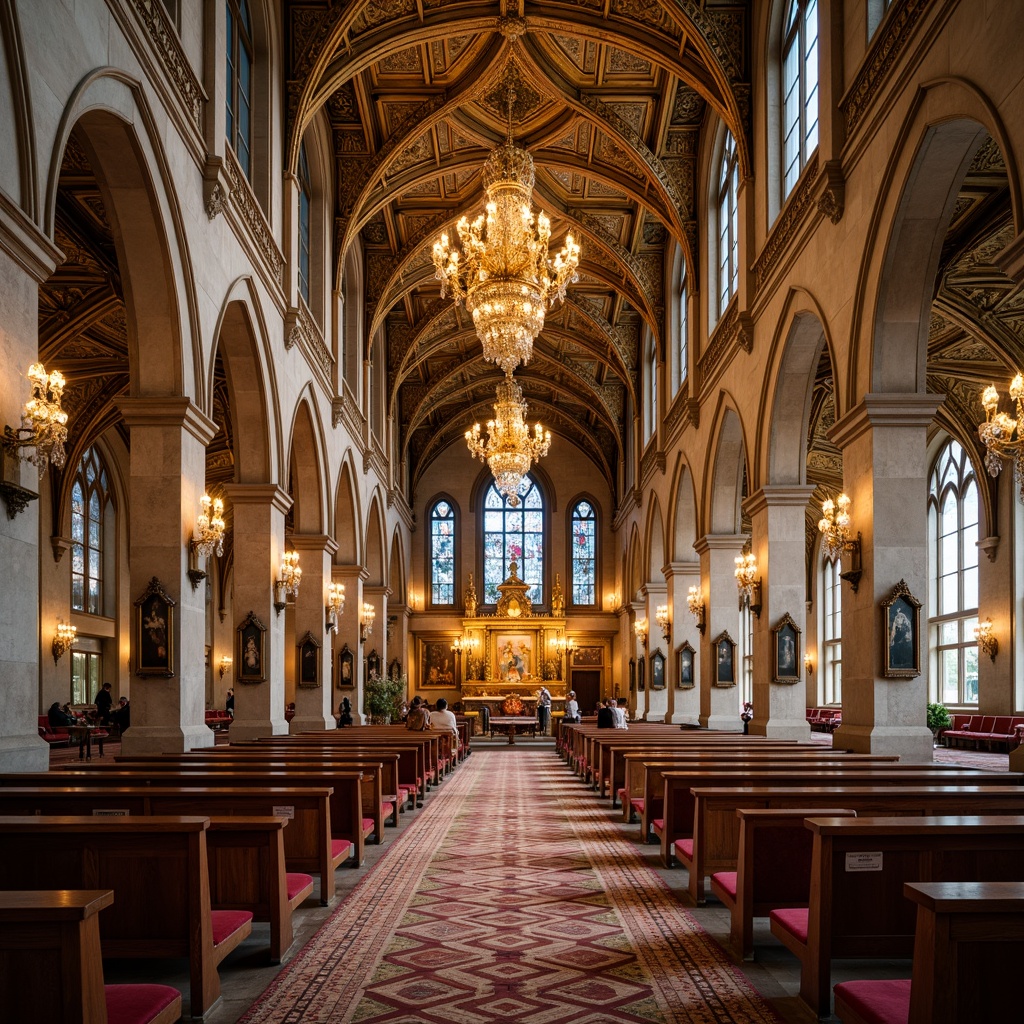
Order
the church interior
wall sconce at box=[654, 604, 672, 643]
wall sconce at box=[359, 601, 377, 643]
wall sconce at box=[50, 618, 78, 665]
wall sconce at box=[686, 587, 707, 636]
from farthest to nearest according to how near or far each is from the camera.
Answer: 1. wall sconce at box=[50, 618, 78, 665]
2. wall sconce at box=[359, 601, 377, 643]
3. wall sconce at box=[654, 604, 672, 643]
4. wall sconce at box=[686, 587, 707, 636]
5. the church interior

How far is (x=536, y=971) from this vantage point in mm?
5586

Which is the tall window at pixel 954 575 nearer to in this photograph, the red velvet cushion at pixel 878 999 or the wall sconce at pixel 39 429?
the wall sconce at pixel 39 429

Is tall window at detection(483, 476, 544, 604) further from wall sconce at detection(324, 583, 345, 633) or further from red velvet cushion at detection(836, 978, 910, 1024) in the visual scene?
red velvet cushion at detection(836, 978, 910, 1024)

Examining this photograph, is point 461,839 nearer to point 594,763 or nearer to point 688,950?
point 688,950

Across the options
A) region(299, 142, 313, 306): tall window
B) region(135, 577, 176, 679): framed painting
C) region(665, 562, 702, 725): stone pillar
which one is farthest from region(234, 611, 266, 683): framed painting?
region(665, 562, 702, 725): stone pillar

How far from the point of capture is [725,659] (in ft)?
64.2

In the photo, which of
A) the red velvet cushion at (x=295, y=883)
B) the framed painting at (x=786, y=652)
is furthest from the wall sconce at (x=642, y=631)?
the red velvet cushion at (x=295, y=883)

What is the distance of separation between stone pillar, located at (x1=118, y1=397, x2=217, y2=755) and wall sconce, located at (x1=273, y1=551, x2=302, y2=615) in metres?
3.93

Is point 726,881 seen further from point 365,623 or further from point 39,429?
point 365,623

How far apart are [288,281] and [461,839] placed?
931cm

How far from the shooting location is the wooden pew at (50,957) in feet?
10.6

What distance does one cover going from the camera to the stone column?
49.6 ft

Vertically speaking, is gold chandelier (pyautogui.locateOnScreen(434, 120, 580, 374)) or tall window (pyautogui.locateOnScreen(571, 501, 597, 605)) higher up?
gold chandelier (pyautogui.locateOnScreen(434, 120, 580, 374))

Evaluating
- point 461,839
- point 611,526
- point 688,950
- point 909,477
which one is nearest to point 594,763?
point 461,839
